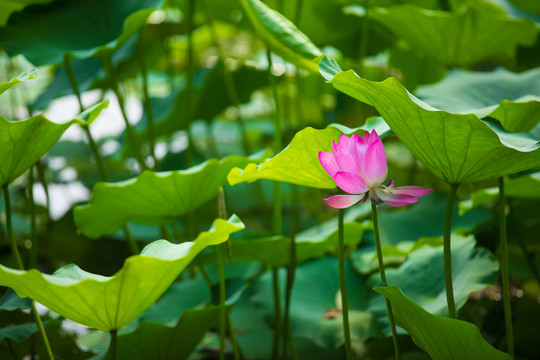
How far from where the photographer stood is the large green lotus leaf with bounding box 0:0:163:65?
3.00 feet

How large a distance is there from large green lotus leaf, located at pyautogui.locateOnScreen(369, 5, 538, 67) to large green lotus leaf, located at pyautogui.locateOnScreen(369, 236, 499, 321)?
410 mm

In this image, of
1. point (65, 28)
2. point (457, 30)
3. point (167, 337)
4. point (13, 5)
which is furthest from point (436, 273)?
point (13, 5)

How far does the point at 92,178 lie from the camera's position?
1.62 metres

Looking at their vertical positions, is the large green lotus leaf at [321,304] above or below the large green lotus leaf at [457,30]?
below

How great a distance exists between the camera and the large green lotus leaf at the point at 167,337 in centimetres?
72

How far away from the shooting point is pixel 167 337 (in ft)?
2.44

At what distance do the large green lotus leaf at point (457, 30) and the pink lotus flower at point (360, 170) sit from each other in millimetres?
551

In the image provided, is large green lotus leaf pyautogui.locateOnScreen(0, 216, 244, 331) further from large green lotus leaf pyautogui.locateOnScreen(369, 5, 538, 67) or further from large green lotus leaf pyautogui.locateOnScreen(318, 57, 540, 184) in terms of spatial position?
large green lotus leaf pyautogui.locateOnScreen(369, 5, 538, 67)

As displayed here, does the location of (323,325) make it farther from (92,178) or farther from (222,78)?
(92,178)

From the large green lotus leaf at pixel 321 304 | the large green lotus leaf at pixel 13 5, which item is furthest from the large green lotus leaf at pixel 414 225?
the large green lotus leaf at pixel 13 5

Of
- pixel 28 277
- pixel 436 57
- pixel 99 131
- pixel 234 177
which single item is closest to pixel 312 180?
pixel 234 177

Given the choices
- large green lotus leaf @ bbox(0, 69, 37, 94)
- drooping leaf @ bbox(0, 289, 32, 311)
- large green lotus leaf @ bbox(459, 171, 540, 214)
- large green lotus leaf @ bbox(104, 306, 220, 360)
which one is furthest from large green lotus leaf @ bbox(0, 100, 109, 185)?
large green lotus leaf @ bbox(459, 171, 540, 214)

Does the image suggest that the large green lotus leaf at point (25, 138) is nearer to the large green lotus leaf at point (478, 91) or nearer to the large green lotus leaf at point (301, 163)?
the large green lotus leaf at point (301, 163)

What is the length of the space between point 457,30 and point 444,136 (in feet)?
1.89
